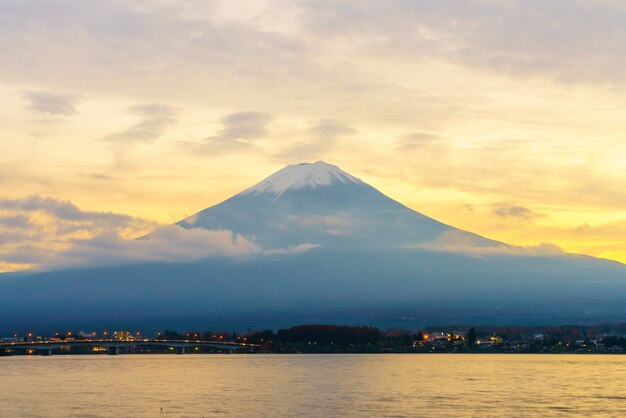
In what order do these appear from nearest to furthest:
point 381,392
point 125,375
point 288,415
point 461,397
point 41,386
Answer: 1. point 288,415
2. point 461,397
3. point 381,392
4. point 41,386
5. point 125,375

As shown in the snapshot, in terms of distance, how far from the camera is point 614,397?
8056 centimetres

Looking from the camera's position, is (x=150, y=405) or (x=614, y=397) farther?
(x=614, y=397)

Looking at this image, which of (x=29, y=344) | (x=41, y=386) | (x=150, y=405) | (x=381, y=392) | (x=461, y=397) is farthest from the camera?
(x=29, y=344)

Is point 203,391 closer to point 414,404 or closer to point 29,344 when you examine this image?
point 414,404

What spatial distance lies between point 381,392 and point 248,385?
15087mm

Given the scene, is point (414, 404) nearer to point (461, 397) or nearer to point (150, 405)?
point (461, 397)

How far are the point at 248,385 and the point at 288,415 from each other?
29.7m

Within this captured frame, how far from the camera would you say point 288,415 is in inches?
2598

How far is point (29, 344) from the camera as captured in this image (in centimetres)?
17125

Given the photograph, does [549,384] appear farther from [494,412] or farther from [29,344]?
[29,344]

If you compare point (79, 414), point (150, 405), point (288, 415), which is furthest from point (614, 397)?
point (79, 414)

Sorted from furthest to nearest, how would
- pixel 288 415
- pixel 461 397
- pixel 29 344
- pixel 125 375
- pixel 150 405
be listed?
pixel 29 344, pixel 125 375, pixel 461 397, pixel 150 405, pixel 288 415

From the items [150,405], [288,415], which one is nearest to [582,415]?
[288,415]

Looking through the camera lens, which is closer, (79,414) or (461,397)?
(79,414)
